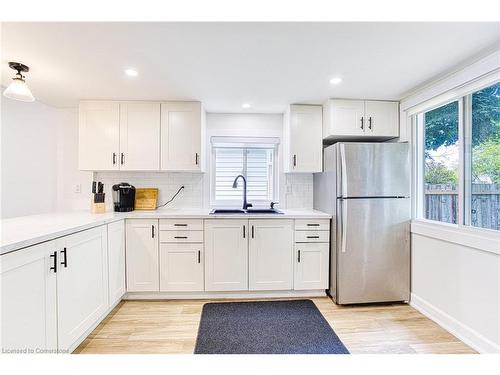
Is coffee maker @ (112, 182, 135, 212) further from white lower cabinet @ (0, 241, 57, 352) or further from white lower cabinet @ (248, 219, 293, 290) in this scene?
white lower cabinet @ (248, 219, 293, 290)

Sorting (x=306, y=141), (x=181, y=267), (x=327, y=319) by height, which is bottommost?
(x=327, y=319)

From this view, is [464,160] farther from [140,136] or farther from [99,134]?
[99,134]

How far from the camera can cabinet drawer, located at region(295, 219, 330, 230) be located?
2.57 meters

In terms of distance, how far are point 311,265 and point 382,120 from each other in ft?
5.88

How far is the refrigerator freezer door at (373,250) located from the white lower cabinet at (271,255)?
51cm

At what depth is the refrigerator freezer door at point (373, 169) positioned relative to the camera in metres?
2.39

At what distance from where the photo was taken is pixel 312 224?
102 inches

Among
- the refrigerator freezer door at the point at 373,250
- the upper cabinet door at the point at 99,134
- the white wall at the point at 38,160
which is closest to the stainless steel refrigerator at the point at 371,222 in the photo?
the refrigerator freezer door at the point at 373,250

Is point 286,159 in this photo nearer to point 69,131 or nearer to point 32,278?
point 32,278

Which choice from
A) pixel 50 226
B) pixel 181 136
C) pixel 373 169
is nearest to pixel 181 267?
pixel 50 226

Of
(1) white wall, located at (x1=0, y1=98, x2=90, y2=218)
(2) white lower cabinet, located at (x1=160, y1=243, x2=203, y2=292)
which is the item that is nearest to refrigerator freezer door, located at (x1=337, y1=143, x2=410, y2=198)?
(2) white lower cabinet, located at (x1=160, y1=243, x2=203, y2=292)

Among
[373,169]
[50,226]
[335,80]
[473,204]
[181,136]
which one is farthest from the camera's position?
[181,136]

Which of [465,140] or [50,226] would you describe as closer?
[50,226]

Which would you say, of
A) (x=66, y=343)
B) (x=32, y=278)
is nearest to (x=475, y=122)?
(x=32, y=278)
